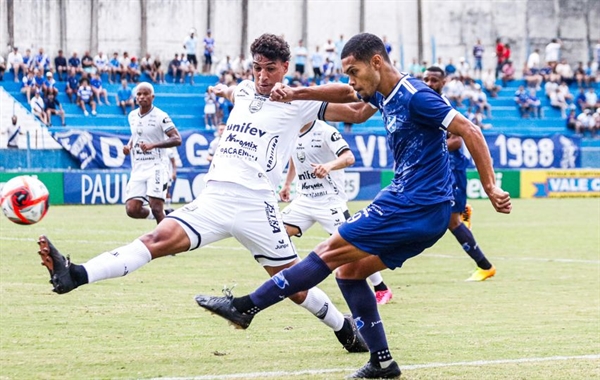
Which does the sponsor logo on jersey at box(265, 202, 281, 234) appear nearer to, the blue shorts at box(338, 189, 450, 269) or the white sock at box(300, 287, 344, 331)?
the white sock at box(300, 287, 344, 331)

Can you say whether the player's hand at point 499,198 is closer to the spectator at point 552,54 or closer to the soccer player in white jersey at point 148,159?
the soccer player in white jersey at point 148,159

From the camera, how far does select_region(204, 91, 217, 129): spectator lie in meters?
44.7

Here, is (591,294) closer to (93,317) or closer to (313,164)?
(313,164)

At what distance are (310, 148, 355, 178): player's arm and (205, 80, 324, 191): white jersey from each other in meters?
3.21

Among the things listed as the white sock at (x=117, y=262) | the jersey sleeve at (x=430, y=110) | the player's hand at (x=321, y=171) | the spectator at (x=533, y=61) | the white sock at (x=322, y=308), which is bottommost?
the white sock at (x=322, y=308)

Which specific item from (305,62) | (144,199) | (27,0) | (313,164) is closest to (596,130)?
(305,62)

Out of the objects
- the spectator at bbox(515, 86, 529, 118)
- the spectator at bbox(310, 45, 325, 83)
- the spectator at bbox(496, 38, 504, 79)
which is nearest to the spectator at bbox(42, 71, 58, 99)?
the spectator at bbox(310, 45, 325, 83)

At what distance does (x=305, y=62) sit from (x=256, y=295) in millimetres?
47149

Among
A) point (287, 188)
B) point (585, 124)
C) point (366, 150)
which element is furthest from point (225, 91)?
point (585, 124)

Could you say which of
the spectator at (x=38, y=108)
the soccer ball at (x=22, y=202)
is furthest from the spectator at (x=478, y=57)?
the soccer ball at (x=22, y=202)

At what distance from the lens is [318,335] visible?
941 centimetres

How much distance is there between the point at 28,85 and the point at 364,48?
3650 centimetres

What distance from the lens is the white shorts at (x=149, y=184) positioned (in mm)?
17859

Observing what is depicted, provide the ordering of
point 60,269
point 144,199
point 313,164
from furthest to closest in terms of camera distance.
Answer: point 144,199 → point 313,164 → point 60,269
